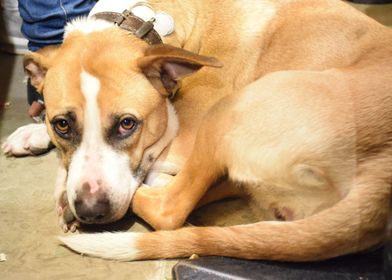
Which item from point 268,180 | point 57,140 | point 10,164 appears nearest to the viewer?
point 268,180

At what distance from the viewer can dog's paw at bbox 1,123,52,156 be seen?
2.80 metres

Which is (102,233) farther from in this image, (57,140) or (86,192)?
(57,140)

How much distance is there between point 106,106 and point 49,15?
1.27m

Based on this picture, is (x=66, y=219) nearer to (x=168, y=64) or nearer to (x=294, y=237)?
(x=168, y=64)

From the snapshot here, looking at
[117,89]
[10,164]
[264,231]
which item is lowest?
[10,164]

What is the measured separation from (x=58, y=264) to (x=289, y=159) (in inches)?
39.9

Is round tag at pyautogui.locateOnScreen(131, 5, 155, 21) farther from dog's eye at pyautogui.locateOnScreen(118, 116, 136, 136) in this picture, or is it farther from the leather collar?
dog's eye at pyautogui.locateOnScreen(118, 116, 136, 136)

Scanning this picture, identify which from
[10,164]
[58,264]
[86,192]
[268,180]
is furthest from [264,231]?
[10,164]

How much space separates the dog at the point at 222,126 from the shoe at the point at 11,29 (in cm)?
155

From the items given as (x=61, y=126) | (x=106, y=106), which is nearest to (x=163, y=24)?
(x=106, y=106)

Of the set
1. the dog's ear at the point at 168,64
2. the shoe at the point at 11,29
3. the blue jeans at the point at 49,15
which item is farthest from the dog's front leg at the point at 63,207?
the shoe at the point at 11,29

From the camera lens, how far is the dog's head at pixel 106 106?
211 centimetres

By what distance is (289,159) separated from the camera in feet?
6.48

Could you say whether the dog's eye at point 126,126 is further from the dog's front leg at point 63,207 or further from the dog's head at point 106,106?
the dog's front leg at point 63,207
